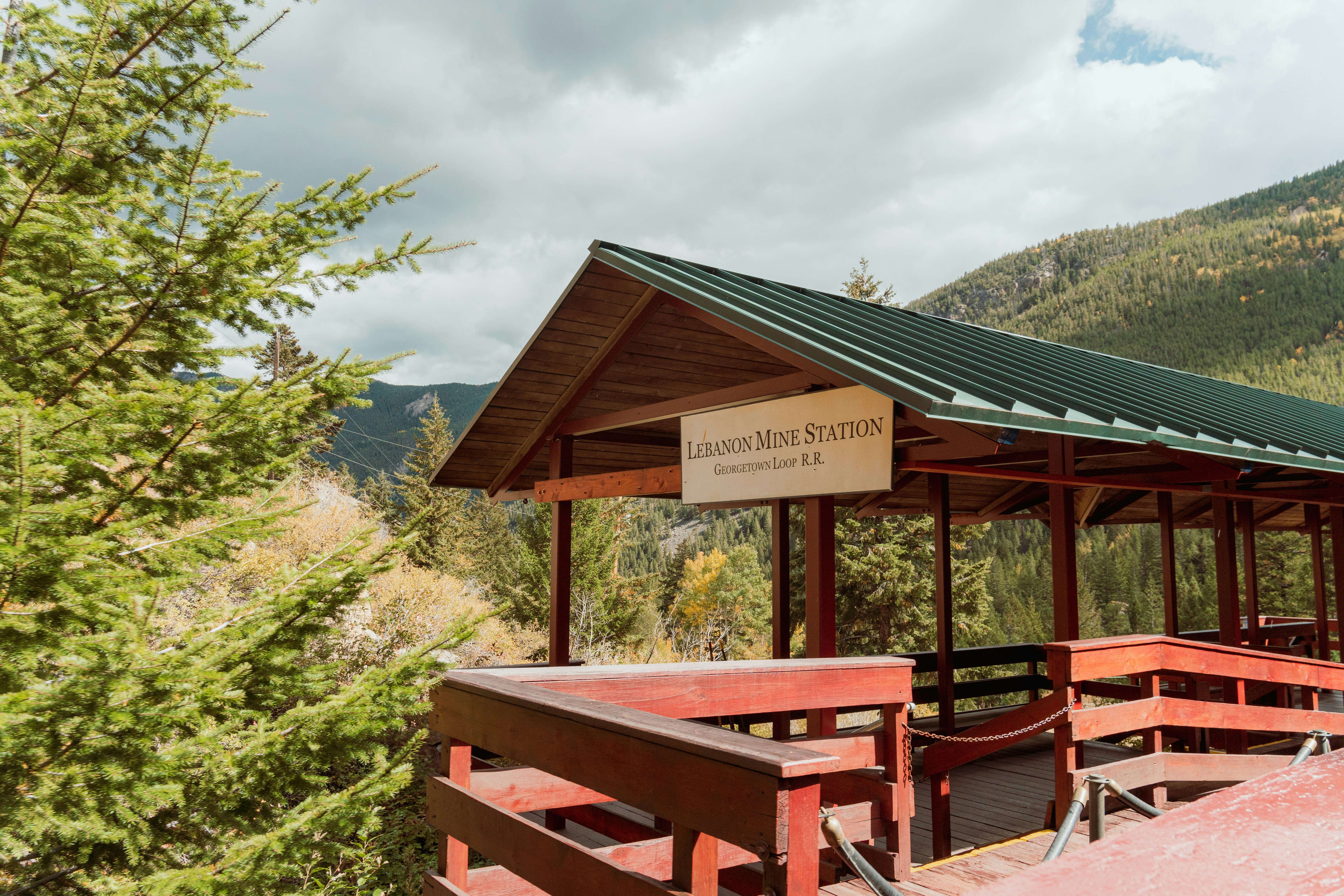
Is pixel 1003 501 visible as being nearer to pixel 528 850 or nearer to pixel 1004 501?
pixel 1004 501

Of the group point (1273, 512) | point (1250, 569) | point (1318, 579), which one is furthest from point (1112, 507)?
point (1318, 579)

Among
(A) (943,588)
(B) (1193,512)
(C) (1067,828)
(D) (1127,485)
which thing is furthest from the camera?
(B) (1193,512)

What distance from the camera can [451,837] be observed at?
9.66 ft

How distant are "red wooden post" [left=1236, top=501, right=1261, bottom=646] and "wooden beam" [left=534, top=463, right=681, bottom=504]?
813 centimetres

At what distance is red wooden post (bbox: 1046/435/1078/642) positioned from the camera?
6293 millimetres

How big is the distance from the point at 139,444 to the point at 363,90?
13.2 meters

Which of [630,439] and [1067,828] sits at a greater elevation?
[630,439]

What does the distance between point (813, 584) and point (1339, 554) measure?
10.6 metres

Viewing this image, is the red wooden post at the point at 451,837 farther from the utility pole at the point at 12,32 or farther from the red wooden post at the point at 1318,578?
the red wooden post at the point at 1318,578

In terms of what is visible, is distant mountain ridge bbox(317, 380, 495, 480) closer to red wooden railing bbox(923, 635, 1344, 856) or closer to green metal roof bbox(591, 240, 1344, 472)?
green metal roof bbox(591, 240, 1344, 472)

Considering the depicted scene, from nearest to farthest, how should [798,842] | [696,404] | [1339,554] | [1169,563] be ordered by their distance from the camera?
[798,842], [696,404], [1169,563], [1339,554]

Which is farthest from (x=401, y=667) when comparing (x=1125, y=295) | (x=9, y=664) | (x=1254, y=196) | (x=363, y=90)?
(x=1254, y=196)

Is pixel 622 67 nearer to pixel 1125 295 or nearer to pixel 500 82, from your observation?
pixel 500 82

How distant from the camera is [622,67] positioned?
84438 millimetres
